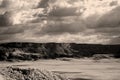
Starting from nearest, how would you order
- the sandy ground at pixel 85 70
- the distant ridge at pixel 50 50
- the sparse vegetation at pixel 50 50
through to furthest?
the sandy ground at pixel 85 70
the sparse vegetation at pixel 50 50
the distant ridge at pixel 50 50

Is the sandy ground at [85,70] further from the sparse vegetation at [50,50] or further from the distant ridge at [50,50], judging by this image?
the distant ridge at [50,50]

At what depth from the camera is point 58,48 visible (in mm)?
172375

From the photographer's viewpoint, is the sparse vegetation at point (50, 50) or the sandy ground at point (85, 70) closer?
the sandy ground at point (85, 70)

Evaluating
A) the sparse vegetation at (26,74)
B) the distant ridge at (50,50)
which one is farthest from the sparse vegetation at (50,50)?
the sparse vegetation at (26,74)

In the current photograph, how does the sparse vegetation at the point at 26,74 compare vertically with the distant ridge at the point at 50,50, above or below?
above

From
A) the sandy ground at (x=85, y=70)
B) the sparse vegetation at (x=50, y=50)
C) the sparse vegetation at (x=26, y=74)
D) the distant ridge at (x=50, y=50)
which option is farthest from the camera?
the distant ridge at (x=50, y=50)

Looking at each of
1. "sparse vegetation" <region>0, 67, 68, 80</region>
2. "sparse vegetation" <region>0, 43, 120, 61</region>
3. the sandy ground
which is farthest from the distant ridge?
"sparse vegetation" <region>0, 67, 68, 80</region>

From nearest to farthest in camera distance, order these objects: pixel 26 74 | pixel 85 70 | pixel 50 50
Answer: pixel 26 74, pixel 85 70, pixel 50 50

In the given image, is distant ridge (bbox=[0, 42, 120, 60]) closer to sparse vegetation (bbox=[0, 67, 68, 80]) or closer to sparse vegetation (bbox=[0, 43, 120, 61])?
sparse vegetation (bbox=[0, 43, 120, 61])

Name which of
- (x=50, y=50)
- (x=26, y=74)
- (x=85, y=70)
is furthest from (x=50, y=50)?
(x=26, y=74)

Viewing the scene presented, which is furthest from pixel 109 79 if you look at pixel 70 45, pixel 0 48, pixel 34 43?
pixel 70 45

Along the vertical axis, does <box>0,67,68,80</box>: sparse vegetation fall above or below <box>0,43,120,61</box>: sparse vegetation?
above

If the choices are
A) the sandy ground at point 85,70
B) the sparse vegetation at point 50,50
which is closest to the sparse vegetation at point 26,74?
the sandy ground at point 85,70

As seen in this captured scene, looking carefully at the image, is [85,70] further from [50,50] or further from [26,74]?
[50,50]
